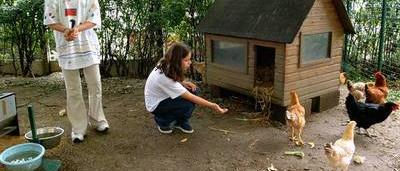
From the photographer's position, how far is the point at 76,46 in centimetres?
371

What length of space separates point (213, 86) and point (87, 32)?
83.2 inches

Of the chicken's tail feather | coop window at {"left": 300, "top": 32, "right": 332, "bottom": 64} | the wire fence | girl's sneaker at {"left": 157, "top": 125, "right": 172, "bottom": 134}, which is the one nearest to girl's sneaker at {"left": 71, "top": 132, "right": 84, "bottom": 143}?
girl's sneaker at {"left": 157, "top": 125, "right": 172, "bottom": 134}

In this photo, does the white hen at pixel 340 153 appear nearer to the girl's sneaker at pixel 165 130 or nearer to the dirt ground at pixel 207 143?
the dirt ground at pixel 207 143

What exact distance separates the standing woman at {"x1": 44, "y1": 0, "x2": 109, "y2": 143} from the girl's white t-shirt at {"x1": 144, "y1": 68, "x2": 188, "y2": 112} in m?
0.52

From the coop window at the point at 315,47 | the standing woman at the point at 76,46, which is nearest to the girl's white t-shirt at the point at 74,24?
the standing woman at the point at 76,46

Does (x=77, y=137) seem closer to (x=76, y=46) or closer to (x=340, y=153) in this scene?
(x=76, y=46)

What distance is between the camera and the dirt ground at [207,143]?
3.52 meters

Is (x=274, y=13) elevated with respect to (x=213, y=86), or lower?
elevated

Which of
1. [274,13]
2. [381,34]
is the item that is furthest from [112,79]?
[381,34]

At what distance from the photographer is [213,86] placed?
540 cm

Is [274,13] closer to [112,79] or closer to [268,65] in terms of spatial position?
[268,65]

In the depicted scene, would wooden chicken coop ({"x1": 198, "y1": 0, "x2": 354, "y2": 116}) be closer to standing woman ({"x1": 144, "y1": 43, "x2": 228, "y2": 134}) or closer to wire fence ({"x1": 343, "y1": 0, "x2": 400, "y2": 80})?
standing woman ({"x1": 144, "y1": 43, "x2": 228, "y2": 134})

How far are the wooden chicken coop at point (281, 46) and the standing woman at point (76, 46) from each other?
1683mm

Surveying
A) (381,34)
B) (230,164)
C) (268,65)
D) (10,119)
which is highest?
(381,34)
